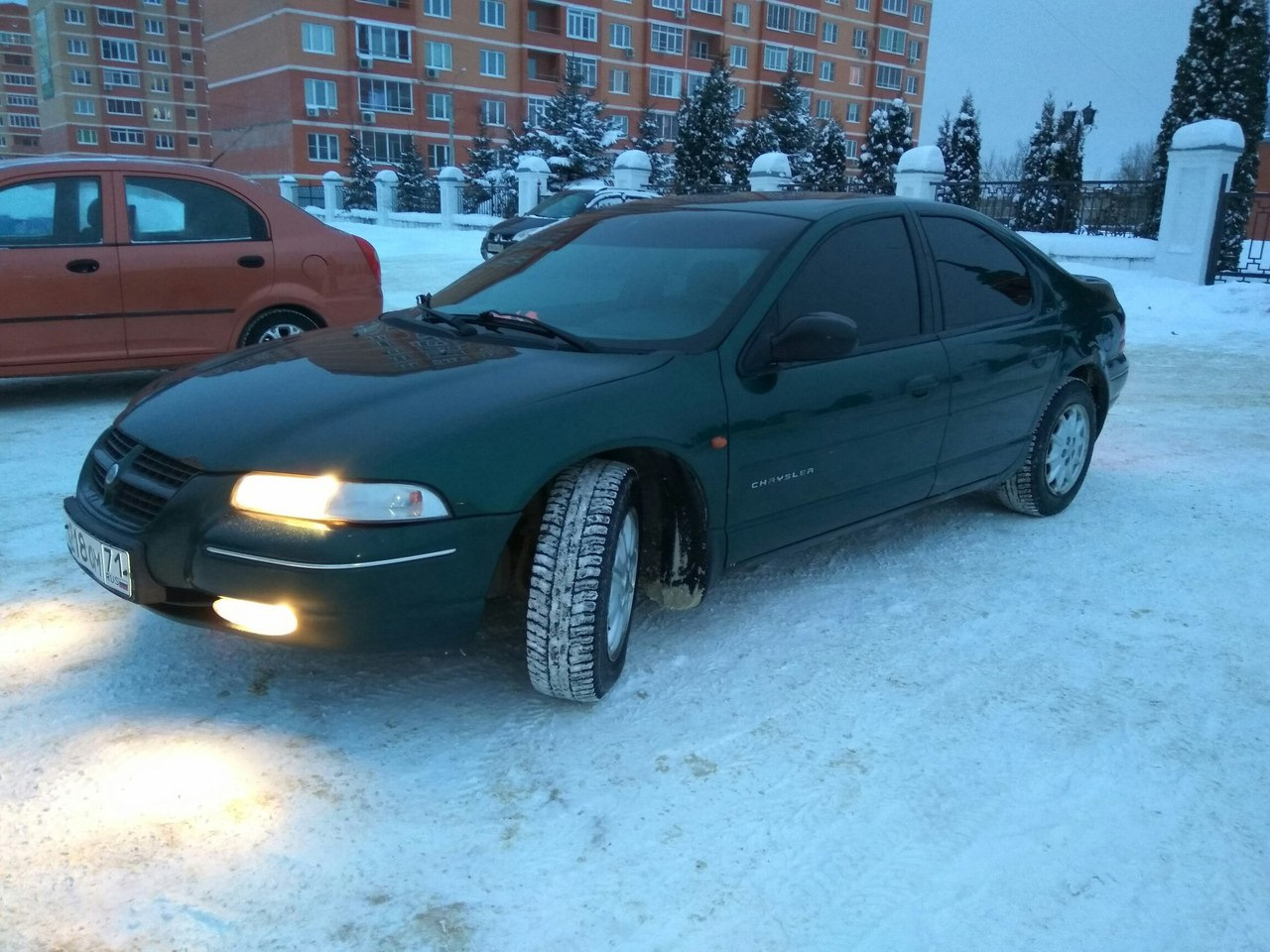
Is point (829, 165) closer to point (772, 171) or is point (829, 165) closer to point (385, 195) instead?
point (772, 171)

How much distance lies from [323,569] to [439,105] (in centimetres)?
5844

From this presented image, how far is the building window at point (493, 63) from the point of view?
56.7 meters

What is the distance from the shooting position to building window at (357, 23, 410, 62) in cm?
5303

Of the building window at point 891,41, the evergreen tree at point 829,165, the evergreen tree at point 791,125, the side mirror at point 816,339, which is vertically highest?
the building window at point 891,41

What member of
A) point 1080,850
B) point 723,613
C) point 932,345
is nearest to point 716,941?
point 1080,850

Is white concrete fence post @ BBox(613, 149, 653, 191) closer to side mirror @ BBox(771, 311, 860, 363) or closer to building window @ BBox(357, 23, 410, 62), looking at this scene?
side mirror @ BBox(771, 311, 860, 363)

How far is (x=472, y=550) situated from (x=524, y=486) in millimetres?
221

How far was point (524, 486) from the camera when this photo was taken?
2.69 meters

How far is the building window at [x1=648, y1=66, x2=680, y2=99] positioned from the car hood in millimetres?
→ 63804

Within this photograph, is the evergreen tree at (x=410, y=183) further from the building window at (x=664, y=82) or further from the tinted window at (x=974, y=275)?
the tinted window at (x=974, y=275)

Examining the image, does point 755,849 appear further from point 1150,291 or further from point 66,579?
point 1150,291

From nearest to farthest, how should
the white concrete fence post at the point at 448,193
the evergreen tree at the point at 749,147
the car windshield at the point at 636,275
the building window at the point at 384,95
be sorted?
the car windshield at the point at 636,275
the white concrete fence post at the point at 448,193
the evergreen tree at the point at 749,147
the building window at the point at 384,95

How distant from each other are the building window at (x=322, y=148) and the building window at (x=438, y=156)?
5209mm

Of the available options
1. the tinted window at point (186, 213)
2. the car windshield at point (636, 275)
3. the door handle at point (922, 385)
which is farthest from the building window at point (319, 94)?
the door handle at point (922, 385)
